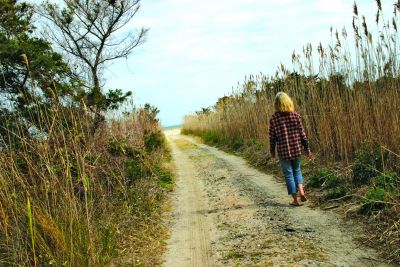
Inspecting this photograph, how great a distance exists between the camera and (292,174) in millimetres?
5953

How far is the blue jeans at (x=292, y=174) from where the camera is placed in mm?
5848

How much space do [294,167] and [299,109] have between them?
3.38 meters

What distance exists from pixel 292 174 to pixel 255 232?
1.56 meters

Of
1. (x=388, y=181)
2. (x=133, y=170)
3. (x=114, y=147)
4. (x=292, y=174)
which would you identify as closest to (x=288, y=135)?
(x=292, y=174)

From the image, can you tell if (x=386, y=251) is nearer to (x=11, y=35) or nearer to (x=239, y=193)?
(x=239, y=193)

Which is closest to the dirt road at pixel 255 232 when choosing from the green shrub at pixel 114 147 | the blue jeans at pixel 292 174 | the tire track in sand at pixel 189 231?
the tire track in sand at pixel 189 231

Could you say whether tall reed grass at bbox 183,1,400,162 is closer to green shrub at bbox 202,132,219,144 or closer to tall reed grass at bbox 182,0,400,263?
tall reed grass at bbox 182,0,400,263

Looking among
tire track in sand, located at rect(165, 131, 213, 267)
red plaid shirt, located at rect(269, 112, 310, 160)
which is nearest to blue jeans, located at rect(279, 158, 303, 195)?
red plaid shirt, located at rect(269, 112, 310, 160)

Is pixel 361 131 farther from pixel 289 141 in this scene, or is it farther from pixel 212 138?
pixel 212 138

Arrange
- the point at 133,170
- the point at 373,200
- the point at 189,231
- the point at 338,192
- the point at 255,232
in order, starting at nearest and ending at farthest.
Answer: the point at 373,200 < the point at 255,232 < the point at 189,231 < the point at 338,192 < the point at 133,170

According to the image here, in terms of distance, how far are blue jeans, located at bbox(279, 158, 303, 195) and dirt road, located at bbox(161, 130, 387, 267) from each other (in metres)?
0.29

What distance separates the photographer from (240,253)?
405cm

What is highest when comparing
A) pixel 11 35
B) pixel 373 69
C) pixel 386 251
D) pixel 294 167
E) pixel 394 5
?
pixel 11 35

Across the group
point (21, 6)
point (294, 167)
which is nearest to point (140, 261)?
point (294, 167)
